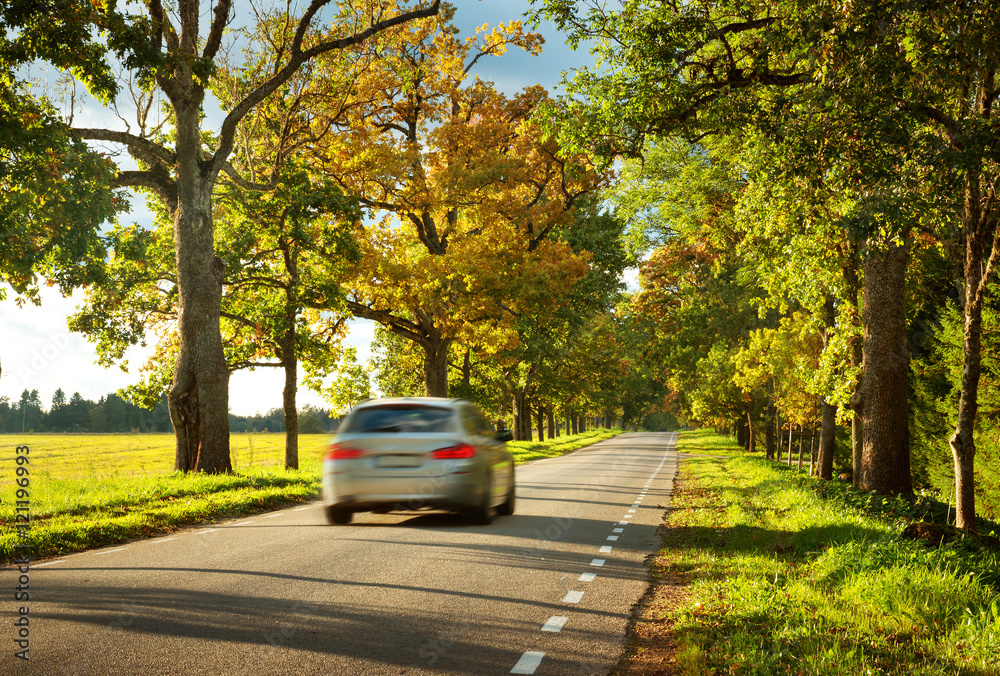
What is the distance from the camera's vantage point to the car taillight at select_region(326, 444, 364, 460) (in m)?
9.73

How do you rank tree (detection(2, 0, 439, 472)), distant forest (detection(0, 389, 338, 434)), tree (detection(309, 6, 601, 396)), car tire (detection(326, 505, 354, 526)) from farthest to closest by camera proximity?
distant forest (detection(0, 389, 338, 434))
tree (detection(309, 6, 601, 396))
tree (detection(2, 0, 439, 472))
car tire (detection(326, 505, 354, 526))

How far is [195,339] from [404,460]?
33.3ft

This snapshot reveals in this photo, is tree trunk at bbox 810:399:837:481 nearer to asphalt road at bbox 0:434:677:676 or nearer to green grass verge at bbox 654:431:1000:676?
green grass verge at bbox 654:431:1000:676

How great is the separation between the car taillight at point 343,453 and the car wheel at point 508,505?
341 cm

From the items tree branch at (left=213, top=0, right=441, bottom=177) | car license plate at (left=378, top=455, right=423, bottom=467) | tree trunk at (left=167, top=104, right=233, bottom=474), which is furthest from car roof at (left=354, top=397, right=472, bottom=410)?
tree branch at (left=213, top=0, right=441, bottom=177)

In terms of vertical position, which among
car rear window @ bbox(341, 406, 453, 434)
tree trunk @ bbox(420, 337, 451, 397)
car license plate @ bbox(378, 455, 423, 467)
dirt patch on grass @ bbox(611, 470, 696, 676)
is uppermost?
tree trunk @ bbox(420, 337, 451, 397)

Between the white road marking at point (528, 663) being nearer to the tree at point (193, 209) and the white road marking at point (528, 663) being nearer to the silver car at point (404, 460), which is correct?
the silver car at point (404, 460)

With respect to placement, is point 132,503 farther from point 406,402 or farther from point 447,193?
point 447,193

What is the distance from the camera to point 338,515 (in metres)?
10.8

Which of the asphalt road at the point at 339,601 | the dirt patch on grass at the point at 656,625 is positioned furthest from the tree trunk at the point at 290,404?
the dirt patch on grass at the point at 656,625

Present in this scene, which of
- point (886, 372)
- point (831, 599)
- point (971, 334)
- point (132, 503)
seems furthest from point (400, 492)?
point (886, 372)

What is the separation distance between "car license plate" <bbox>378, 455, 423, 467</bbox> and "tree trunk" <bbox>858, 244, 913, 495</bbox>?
914 cm

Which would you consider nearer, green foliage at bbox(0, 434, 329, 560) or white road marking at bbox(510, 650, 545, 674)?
white road marking at bbox(510, 650, 545, 674)

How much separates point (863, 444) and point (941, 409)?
6.94 meters
